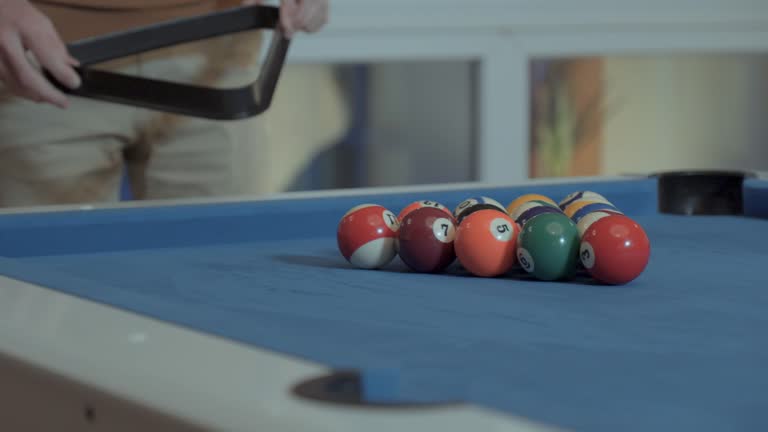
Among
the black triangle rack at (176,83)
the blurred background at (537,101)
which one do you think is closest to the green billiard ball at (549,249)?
the black triangle rack at (176,83)

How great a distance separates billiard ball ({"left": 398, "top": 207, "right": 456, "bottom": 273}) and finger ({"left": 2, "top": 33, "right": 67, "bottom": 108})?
0.91m

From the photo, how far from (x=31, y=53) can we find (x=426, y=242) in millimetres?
1043

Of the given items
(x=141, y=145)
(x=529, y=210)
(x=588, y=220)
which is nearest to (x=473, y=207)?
(x=529, y=210)

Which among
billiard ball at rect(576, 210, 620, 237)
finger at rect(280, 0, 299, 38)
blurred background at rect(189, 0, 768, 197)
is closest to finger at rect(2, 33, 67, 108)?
finger at rect(280, 0, 299, 38)

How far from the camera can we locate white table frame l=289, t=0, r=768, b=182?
3.74 metres

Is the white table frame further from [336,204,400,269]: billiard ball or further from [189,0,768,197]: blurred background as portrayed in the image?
[336,204,400,269]: billiard ball

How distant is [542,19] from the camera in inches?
154

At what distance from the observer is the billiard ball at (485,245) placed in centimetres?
131

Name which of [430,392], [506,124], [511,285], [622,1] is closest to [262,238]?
[511,285]

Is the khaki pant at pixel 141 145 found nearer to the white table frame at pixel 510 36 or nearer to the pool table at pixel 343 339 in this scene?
the pool table at pixel 343 339

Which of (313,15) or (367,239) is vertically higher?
(313,15)

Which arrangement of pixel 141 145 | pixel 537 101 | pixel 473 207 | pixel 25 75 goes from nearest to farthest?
pixel 473 207 → pixel 25 75 → pixel 141 145 → pixel 537 101

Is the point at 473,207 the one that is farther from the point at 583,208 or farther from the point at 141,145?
the point at 141,145

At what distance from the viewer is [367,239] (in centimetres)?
138
